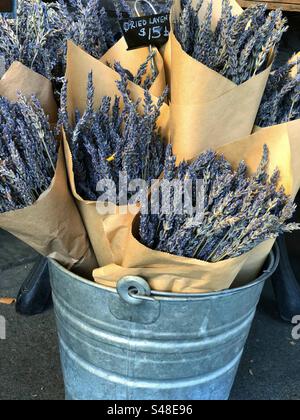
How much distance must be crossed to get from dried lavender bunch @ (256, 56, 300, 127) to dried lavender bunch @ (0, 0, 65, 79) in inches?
23.7

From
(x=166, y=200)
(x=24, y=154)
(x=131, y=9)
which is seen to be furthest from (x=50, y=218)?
(x=131, y=9)

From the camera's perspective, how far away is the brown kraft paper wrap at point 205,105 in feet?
4.15

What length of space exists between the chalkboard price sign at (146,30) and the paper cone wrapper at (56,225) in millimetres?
376

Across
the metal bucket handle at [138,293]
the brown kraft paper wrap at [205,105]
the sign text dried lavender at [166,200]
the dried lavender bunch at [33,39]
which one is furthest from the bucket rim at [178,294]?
the dried lavender bunch at [33,39]

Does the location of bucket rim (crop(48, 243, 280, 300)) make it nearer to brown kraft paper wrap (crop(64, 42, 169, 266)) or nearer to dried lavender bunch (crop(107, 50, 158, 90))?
brown kraft paper wrap (crop(64, 42, 169, 266))

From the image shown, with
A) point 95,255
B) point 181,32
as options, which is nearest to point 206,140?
point 181,32

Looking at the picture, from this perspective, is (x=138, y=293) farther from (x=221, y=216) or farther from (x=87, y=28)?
(x=87, y=28)

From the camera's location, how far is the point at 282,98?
1.46m

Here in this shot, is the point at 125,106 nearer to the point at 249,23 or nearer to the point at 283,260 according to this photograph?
the point at 249,23
